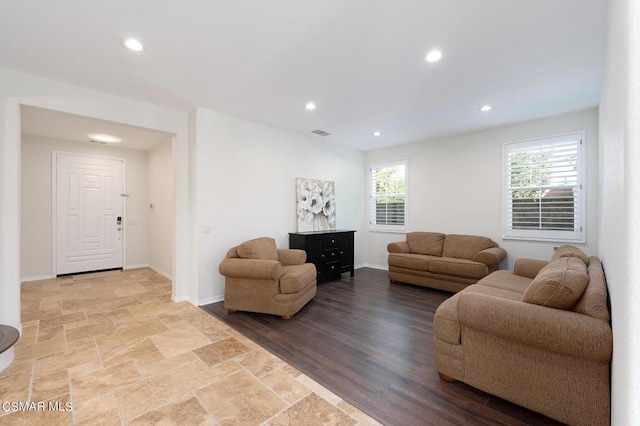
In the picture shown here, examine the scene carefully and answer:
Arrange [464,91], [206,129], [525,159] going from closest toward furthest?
1. [464,91]
2. [206,129]
3. [525,159]

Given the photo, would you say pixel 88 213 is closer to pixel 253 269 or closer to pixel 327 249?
pixel 253 269

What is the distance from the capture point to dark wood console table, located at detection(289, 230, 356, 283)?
4789 millimetres

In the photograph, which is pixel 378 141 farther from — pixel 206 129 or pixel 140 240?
pixel 140 240

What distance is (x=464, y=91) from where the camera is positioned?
3305mm

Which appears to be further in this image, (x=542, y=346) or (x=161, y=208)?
(x=161, y=208)

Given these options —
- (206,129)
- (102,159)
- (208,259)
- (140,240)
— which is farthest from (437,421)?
(102,159)

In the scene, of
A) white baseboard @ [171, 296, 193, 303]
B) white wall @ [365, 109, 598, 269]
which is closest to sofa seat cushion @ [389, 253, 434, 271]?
white wall @ [365, 109, 598, 269]

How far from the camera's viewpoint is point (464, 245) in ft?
15.7

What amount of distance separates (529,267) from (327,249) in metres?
2.96

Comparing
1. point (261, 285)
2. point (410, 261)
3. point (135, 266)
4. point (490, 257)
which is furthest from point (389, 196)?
point (135, 266)

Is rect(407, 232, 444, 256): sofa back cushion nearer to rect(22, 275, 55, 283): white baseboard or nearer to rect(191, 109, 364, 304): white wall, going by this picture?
rect(191, 109, 364, 304): white wall

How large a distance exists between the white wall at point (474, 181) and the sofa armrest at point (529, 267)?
993 millimetres

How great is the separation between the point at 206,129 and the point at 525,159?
193 inches

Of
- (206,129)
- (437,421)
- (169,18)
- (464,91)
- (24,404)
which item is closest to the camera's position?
(437,421)
